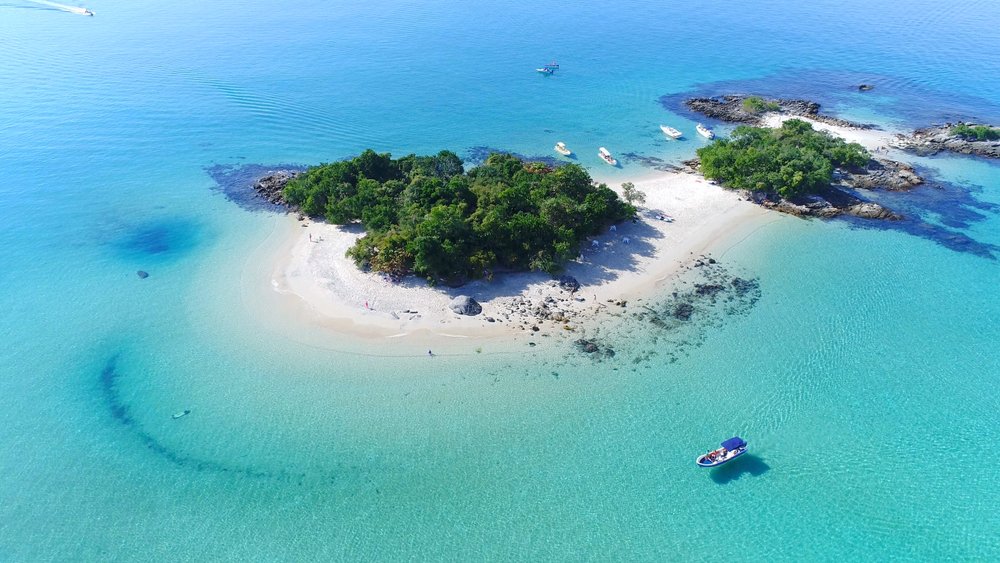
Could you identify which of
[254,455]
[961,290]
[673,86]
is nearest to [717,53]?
[673,86]

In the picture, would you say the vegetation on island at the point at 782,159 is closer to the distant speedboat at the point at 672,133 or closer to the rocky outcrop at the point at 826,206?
the rocky outcrop at the point at 826,206

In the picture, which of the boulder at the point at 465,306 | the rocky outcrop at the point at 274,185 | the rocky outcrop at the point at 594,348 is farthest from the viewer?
the rocky outcrop at the point at 274,185

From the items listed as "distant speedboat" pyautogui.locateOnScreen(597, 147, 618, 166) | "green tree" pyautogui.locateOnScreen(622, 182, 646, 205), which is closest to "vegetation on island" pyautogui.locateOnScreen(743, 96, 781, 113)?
"distant speedboat" pyautogui.locateOnScreen(597, 147, 618, 166)

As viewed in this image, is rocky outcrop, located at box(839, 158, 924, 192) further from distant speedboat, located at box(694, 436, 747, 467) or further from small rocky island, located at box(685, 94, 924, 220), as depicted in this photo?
distant speedboat, located at box(694, 436, 747, 467)

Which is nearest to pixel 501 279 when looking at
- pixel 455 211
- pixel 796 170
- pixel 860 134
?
pixel 455 211

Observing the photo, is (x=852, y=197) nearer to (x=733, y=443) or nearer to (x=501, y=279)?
(x=733, y=443)

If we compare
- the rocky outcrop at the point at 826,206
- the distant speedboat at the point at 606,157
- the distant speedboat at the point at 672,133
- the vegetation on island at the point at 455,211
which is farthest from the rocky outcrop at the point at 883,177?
the vegetation on island at the point at 455,211

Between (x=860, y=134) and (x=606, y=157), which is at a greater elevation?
(x=860, y=134)
